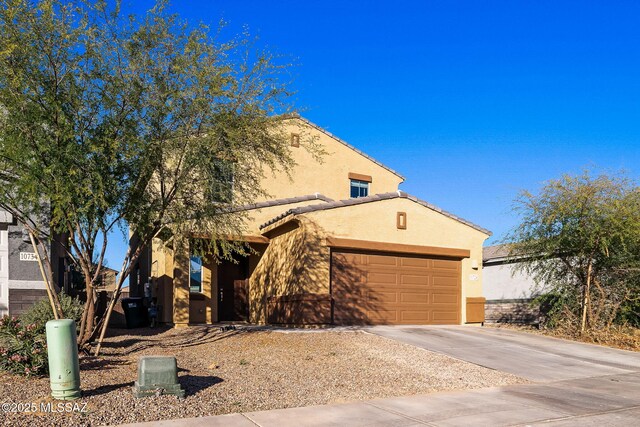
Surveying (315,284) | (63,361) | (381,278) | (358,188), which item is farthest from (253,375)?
(358,188)

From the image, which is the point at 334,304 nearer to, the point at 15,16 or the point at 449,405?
the point at 449,405

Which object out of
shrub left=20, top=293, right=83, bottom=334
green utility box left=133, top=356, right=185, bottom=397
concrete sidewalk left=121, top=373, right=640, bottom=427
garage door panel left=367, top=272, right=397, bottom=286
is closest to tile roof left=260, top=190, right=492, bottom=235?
garage door panel left=367, top=272, right=397, bottom=286

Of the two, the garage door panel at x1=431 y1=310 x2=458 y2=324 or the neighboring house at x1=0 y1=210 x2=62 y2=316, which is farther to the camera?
the garage door panel at x1=431 y1=310 x2=458 y2=324

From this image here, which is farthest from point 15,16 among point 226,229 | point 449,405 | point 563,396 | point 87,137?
point 563,396

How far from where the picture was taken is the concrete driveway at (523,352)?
12.6 meters

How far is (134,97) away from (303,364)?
20.5 feet

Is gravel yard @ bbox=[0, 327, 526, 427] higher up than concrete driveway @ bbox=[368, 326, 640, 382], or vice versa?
gravel yard @ bbox=[0, 327, 526, 427]

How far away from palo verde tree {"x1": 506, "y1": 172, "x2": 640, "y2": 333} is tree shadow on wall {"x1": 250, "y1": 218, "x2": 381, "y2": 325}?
5.47 m

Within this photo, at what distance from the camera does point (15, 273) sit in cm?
1521

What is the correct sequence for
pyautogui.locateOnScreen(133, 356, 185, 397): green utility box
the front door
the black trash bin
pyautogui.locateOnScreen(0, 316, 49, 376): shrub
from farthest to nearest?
the front door → the black trash bin → pyautogui.locateOnScreen(0, 316, 49, 376): shrub → pyautogui.locateOnScreen(133, 356, 185, 397): green utility box

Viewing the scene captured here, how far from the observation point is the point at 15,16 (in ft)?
35.7

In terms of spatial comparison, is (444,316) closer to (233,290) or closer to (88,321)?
(233,290)

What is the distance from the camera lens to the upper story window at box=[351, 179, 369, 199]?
86.5ft

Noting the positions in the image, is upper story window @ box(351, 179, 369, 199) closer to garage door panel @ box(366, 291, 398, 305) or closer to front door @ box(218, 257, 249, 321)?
front door @ box(218, 257, 249, 321)
